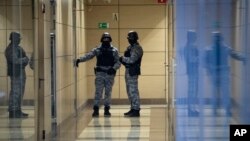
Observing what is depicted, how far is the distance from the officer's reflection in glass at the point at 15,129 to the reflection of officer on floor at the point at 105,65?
560 cm

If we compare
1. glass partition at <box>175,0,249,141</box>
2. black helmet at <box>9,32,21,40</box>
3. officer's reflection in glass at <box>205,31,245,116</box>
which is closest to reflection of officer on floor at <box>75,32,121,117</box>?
black helmet at <box>9,32,21,40</box>

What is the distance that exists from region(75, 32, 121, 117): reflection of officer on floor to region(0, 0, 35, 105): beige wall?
460 centimetres

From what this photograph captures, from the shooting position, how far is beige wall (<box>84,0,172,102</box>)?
14.7m

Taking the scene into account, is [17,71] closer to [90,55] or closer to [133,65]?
[133,65]

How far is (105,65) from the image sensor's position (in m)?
12.5

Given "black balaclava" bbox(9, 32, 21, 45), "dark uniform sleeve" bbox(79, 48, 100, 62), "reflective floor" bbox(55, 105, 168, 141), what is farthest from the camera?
"dark uniform sleeve" bbox(79, 48, 100, 62)

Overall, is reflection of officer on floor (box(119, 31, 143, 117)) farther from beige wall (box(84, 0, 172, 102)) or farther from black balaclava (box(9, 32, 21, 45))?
black balaclava (box(9, 32, 21, 45))

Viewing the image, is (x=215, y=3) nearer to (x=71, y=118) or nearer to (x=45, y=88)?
(x=45, y=88)

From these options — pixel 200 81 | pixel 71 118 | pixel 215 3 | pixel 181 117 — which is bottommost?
pixel 71 118

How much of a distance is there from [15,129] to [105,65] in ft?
19.7

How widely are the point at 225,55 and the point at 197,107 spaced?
72 centimetres

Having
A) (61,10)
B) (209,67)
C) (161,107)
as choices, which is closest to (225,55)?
(209,67)

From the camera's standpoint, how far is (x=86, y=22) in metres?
14.6

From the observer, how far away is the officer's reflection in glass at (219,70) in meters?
5.21
